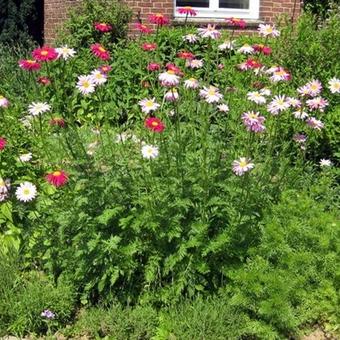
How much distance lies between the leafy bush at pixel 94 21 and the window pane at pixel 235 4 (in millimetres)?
1764

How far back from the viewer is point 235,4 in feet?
30.8

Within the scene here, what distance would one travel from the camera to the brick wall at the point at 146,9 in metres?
8.59

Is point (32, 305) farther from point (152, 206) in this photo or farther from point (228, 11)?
point (228, 11)

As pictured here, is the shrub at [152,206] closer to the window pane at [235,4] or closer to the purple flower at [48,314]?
the purple flower at [48,314]

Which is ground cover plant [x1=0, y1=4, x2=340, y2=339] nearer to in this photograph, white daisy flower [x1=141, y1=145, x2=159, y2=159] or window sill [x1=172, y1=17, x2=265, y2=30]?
white daisy flower [x1=141, y1=145, x2=159, y2=159]

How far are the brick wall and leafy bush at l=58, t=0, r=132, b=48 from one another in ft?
0.89

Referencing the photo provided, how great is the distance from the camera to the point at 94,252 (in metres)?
3.44

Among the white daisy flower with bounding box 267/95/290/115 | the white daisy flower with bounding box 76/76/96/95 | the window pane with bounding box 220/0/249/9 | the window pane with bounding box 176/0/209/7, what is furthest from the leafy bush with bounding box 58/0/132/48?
the white daisy flower with bounding box 267/95/290/115

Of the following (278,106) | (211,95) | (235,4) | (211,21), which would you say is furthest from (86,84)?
(235,4)

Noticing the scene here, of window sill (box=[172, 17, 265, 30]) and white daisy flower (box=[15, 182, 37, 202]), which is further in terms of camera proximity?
window sill (box=[172, 17, 265, 30])

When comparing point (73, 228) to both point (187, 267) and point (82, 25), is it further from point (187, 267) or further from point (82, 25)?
point (82, 25)

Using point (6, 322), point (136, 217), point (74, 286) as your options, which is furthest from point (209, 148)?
point (6, 322)

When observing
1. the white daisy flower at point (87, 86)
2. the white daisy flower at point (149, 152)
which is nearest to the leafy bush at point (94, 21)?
the white daisy flower at point (87, 86)

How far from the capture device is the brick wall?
8594 mm
